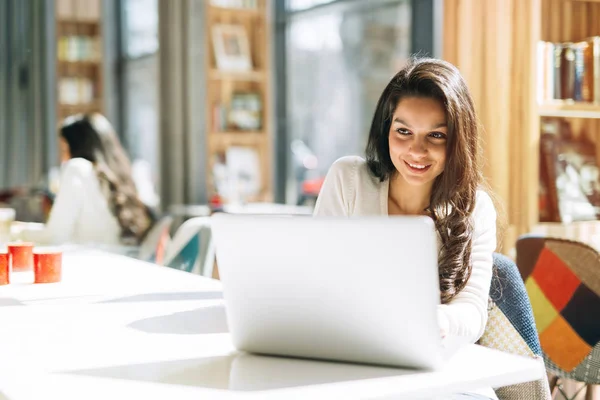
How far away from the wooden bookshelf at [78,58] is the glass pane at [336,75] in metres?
2.55

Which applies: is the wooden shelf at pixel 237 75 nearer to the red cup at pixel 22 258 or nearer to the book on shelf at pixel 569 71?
the book on shelf at pixel 569 71

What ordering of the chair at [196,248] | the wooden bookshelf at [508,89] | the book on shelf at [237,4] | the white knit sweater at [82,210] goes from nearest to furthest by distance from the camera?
the chair at [196,248] < the wooden bookshelf at [508,89] < the white knit sweater at [82,210] < the book on shelf at [237,4]

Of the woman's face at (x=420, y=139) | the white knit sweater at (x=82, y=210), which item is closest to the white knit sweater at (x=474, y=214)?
the woman's face at (x=420, y=139)

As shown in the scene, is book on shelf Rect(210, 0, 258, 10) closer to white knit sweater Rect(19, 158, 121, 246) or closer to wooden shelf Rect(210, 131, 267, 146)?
wooden shelf Rect(210, 131, 267, 146)

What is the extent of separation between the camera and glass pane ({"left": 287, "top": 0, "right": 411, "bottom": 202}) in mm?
4867

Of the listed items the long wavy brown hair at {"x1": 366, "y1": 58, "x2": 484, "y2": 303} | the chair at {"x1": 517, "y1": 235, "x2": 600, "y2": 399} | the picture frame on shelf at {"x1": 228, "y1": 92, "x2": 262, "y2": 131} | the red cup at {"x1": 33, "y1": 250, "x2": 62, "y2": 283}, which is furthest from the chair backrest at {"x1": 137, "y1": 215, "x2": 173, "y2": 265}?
the picture frame on shelf at {"x1": 228, "y1": 92, "x2": 262, "y2": 131}

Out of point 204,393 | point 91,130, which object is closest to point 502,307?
point 204,393

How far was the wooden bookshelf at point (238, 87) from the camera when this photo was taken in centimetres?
536

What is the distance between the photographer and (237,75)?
537 cm

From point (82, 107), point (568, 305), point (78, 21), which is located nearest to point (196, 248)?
A: point (568, 305)

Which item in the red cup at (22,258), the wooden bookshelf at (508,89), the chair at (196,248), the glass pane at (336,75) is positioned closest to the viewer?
the red cup at (22,258)

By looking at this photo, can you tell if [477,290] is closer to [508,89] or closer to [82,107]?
[508,89]

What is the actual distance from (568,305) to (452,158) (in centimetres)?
99

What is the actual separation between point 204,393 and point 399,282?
296 mm
